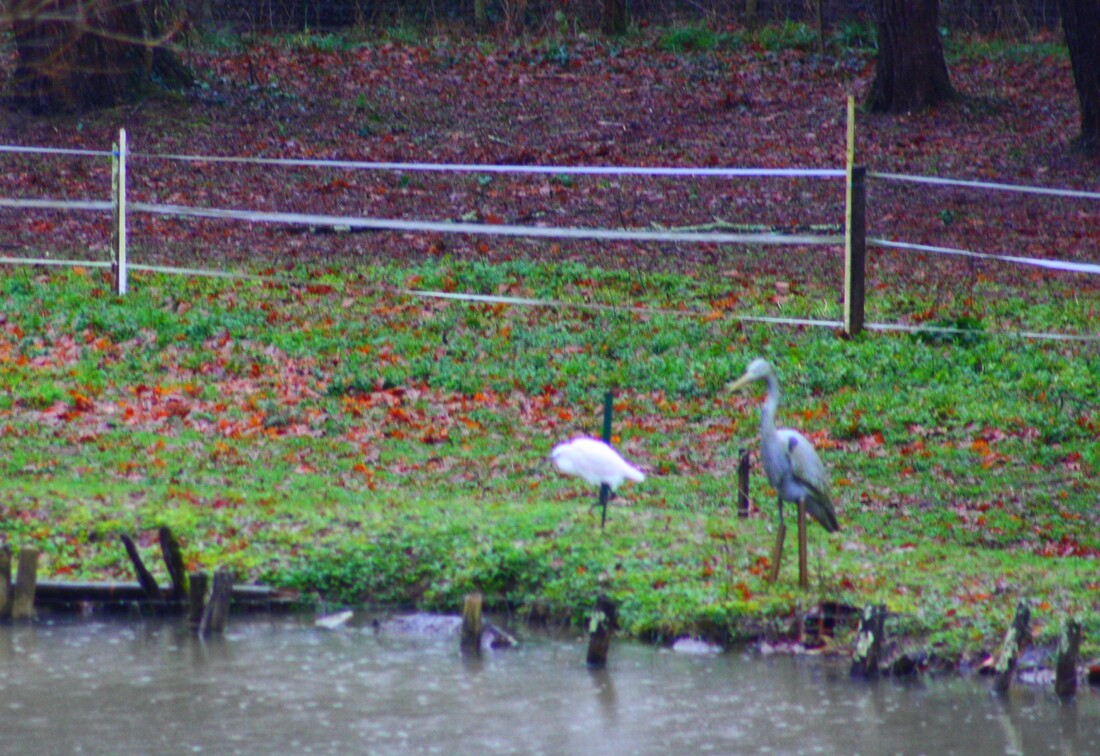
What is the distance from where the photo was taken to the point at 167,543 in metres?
8.23

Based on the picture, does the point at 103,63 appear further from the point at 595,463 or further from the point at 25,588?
the point at 595,463

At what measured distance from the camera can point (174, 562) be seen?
331 inches

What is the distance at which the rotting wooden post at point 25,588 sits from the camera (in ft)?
26.7

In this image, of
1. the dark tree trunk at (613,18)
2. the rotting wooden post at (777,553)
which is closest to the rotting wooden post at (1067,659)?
the rotting wooden post at (777,553)

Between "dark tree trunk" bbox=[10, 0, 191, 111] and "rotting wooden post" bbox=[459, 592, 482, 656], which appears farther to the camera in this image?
"dark tree trunk" bbox=[10, 0, 191, 111]

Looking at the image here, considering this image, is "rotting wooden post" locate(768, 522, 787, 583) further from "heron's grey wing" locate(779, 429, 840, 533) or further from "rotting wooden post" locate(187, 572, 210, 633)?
"rotting wooden post" locate(187, 572, 210, 633)

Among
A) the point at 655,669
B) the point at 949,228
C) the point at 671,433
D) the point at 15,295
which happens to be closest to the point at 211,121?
the point at 15,295

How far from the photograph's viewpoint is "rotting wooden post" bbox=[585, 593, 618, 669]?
7.66 meters

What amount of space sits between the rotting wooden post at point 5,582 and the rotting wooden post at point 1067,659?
4.88 meters

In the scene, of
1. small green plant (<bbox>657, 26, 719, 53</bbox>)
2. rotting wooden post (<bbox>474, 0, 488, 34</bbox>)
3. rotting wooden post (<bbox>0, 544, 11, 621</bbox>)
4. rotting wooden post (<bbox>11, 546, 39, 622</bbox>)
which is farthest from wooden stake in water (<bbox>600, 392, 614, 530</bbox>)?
rotting wooden post (<bbox>474, 0, 488, 34</bbox>)

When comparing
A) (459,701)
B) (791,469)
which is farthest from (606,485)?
(459,701)

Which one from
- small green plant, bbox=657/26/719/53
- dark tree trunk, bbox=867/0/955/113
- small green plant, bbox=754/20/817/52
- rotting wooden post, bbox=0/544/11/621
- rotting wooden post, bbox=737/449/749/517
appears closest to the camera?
rotting wooden post, bbox=0/544/11/621

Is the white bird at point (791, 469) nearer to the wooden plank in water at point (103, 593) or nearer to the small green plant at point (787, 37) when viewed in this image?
the wooden plank in water at point (103, 593)

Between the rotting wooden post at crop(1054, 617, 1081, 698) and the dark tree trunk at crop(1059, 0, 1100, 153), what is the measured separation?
11721mm
